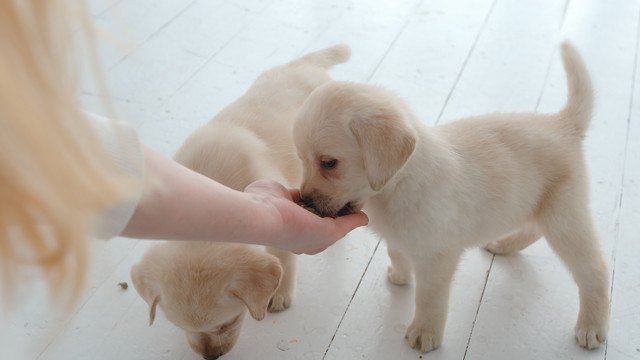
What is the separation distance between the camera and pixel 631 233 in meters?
1.88

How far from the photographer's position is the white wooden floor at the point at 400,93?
1.62 meters

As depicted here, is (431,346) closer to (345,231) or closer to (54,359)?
(345,231)

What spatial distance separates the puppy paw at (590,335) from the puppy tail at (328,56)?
3.08 ft

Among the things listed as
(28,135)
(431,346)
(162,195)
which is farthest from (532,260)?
(28,135)

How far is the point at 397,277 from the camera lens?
1.75 m

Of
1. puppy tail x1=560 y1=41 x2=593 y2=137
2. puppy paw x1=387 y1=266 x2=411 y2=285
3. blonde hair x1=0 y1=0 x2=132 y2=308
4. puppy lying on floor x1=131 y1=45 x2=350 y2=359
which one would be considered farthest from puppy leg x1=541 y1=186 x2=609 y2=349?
blonde hair x1=0 y1=0 x2=132 y2=308

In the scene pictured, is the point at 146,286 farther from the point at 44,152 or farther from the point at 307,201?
the point at 44,152

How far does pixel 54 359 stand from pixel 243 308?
19.0 inches

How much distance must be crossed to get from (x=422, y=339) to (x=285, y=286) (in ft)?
1.14

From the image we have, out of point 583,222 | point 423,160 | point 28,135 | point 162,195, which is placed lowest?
point 583,222

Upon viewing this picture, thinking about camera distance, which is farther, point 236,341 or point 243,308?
point 236,341

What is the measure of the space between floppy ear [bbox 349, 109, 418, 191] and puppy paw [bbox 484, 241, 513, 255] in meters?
0.63

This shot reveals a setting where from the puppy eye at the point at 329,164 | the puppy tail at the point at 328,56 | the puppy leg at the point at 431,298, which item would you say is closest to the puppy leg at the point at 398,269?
the puppy leg at the point at 431,298

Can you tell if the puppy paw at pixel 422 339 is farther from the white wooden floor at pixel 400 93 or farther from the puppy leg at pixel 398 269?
the puppy leg at pixel 398 269
